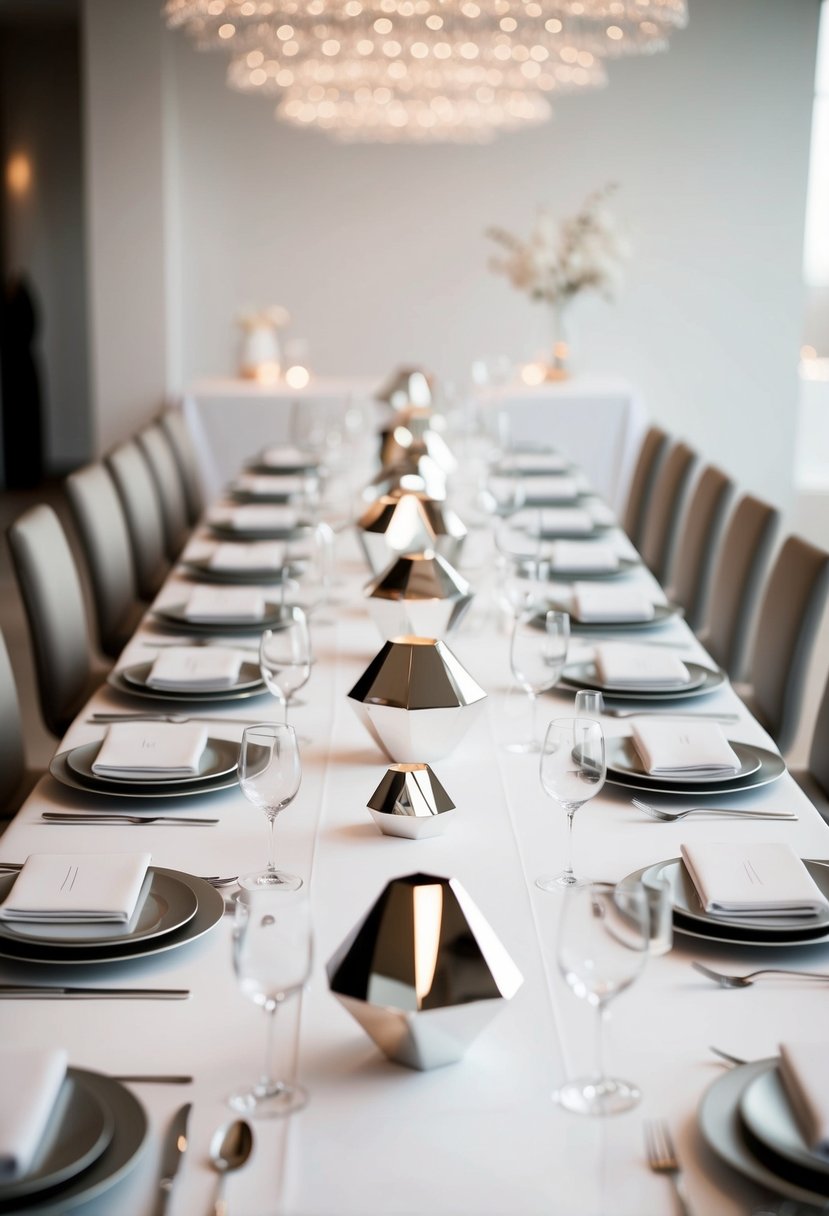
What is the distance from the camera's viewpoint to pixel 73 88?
11.3 metres

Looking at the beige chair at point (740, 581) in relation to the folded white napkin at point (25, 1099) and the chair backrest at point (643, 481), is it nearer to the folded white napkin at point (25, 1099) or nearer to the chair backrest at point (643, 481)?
the chair backrest at point (643, 481)

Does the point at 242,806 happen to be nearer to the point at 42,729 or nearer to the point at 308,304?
the point at 42,729

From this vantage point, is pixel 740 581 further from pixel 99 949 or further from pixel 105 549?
pixel 99 949

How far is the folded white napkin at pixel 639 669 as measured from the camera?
267 centimetres

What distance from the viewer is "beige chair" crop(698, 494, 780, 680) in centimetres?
387

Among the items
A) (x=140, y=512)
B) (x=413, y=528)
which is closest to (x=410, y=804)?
(x=413, y=528)

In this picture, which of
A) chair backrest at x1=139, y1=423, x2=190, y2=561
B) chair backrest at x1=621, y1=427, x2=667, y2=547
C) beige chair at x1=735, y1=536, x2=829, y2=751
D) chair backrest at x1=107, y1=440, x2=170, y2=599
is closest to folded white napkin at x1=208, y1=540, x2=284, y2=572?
chair backrest at x1=107, y1=440, x2=170, y2=599

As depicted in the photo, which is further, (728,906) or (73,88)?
(73,88)

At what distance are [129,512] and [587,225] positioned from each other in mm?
3854

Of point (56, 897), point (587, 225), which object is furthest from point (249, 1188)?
point (587, 225)

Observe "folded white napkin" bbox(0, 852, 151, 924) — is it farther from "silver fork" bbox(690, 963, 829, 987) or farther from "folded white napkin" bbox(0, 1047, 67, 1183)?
"silver fork" bbox(690, 963, 829, 987)

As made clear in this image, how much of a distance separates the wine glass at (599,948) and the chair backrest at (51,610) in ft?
7.05

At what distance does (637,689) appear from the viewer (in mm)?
2646

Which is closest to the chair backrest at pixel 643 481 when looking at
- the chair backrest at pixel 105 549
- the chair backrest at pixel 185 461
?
the chair backrest at pixel 185 461
